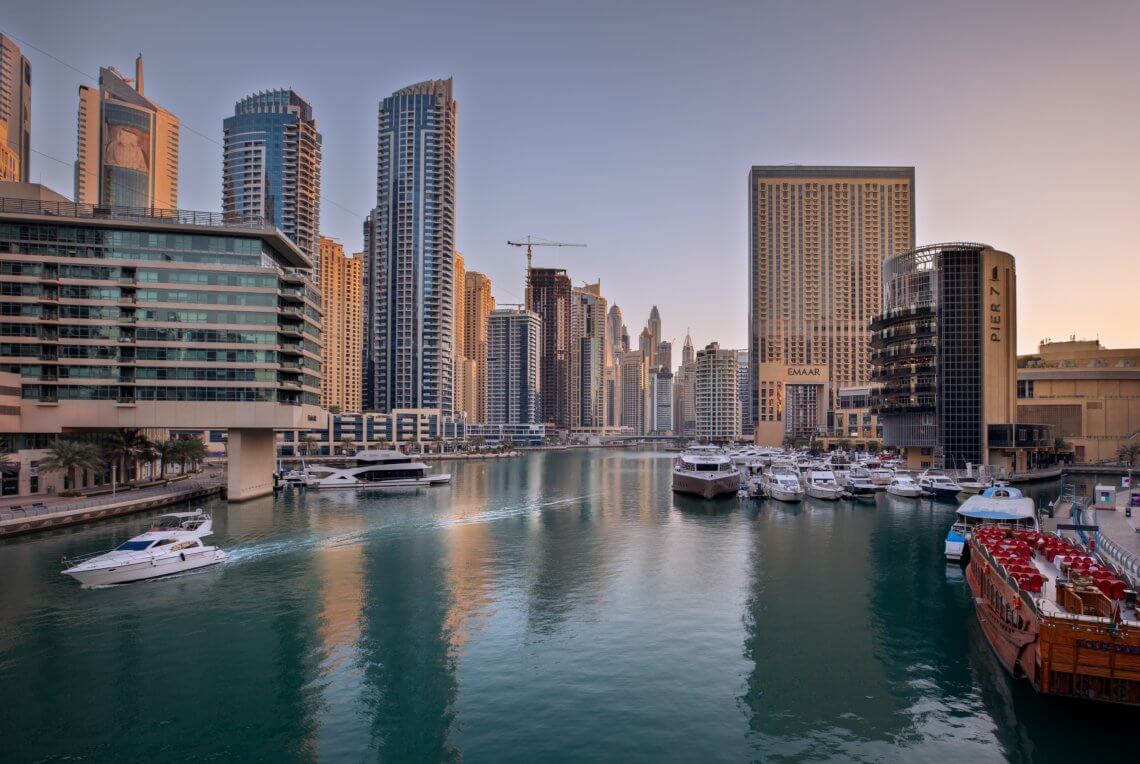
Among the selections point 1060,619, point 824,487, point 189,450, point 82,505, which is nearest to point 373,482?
point 189,450

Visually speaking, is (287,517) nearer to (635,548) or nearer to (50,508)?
(50,508)

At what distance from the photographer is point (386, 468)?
12019 cm

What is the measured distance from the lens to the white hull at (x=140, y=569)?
141 feet

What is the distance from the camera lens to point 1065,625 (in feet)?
81.9

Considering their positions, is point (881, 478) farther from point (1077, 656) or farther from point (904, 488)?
point (1077, 656)

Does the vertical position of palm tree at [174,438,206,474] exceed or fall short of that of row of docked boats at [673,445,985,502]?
it exceeds it

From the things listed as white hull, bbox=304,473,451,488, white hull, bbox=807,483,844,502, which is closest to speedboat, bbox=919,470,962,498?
white hull, bbox=807,483,844,502

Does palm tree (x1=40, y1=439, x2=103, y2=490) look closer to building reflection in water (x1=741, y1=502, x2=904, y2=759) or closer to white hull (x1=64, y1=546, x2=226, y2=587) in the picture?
white hull (x1=64, y1=546, x2=226, y2=587)

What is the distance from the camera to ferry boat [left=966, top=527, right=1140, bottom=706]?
2448cm

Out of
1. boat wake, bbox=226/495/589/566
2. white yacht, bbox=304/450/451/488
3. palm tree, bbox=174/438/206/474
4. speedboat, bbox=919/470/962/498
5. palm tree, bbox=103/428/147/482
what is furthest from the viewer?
white yacht, bbox=304/450/451/488

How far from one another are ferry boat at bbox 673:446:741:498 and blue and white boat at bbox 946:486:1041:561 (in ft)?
140

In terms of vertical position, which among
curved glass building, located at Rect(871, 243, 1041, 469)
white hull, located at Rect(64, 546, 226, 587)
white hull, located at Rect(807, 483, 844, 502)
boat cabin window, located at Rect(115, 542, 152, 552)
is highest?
curved glass building, located at Rect(871, 243, 1041, 469)

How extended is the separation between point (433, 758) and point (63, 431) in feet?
257

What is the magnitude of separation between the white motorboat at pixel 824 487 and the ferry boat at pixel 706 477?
1071cm
